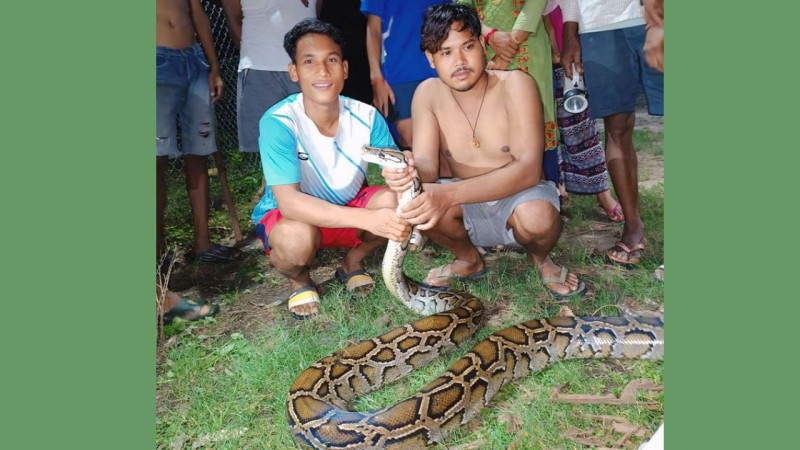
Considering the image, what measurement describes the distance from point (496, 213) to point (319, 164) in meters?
0.82

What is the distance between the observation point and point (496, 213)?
2928mm

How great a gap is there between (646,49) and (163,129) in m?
2.01

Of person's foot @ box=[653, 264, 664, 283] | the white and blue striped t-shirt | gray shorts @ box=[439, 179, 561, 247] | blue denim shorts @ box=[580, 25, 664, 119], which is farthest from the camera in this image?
gray shorts @ box=[439, 179, 561, 247]

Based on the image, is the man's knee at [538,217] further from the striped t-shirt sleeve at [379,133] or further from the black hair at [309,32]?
the black hair at [309,32]

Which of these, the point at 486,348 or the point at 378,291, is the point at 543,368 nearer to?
the point at 486,348

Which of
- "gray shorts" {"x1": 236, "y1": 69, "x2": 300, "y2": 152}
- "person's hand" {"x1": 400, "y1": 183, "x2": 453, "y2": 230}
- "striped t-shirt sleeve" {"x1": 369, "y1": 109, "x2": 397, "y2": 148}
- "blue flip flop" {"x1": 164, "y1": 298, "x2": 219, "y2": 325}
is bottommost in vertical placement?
"blue flip flop" {"x1": 164, "y1": 298, "x2": 219, "y2": 325}

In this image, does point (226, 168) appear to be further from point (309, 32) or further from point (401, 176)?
point (401, 176)

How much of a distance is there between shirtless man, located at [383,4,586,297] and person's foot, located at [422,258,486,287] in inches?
2.3

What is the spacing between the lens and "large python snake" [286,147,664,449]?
2.54 metres

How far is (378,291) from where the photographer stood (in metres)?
2.96

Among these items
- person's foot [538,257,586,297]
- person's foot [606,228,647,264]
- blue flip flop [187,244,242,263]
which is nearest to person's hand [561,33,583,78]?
person's foot [606,228,647,264]

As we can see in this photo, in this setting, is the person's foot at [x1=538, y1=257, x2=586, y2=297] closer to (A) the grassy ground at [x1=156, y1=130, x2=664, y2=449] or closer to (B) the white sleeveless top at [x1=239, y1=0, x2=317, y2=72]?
(A) the grassy ground at [x1=156, y1=130, x2=664, y2=449]

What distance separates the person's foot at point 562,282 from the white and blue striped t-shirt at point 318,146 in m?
0.91

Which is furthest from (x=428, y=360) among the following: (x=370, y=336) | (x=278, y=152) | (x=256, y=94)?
(x=256, y=94)
